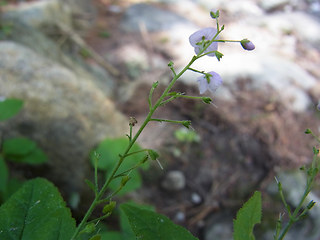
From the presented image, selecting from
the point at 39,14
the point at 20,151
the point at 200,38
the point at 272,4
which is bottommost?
the point at 20,151

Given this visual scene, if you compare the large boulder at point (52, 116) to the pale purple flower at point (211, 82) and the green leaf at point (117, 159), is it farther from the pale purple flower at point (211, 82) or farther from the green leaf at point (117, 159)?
→ the pale purple flower at point (211, 82)

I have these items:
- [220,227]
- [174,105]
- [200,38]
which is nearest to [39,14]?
[174,105]

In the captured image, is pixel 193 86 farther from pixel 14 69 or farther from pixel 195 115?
pixel 14 69

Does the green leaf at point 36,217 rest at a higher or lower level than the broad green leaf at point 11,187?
higher

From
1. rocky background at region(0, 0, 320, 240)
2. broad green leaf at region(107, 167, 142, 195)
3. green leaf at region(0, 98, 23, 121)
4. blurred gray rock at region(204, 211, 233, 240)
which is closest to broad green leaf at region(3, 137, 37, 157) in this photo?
rocky background at region(0, 0, 320, 240)

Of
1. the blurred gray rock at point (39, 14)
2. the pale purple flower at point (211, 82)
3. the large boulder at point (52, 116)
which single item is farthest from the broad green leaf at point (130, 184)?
the blurred gray rock at point (39, 14)

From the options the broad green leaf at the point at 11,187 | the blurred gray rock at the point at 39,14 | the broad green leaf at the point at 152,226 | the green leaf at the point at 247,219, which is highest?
the green leaf at the point at 247,219

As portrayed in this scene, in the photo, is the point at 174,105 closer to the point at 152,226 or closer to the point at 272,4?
the point at 152,226
